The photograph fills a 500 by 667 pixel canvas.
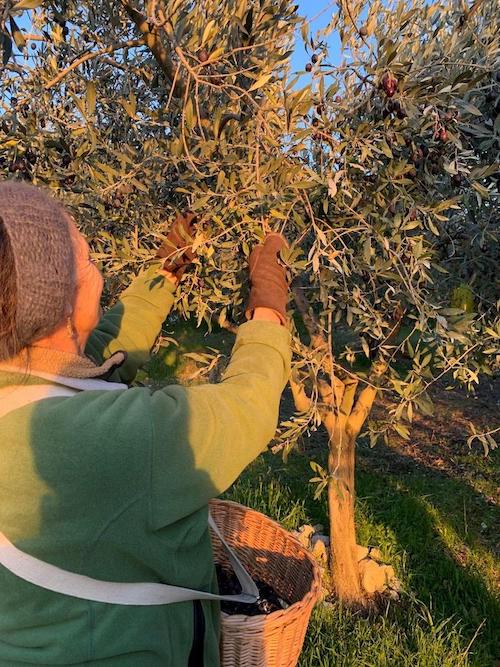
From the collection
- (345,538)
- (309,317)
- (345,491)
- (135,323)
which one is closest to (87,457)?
(135,323)

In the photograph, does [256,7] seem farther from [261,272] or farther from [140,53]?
[261,272]

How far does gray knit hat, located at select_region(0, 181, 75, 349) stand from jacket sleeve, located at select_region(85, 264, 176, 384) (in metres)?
0.61

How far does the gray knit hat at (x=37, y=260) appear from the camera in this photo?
1.13 m

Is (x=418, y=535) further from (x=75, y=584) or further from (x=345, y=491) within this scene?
(x=75, y=584)

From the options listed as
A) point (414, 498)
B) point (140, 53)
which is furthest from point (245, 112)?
point (414, 498)

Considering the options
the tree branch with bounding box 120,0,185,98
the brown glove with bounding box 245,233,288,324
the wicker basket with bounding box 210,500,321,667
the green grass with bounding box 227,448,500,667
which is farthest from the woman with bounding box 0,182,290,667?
the green grass with bounding box 227,448,500,667

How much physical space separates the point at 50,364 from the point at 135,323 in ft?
2.49

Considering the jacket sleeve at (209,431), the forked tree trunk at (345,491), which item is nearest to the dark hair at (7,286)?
the jacket sleeve at (209,431)

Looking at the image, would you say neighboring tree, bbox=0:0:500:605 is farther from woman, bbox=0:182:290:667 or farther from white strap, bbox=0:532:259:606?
white strap, bbox=0:532:259:606

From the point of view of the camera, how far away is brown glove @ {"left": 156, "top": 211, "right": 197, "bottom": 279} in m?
1.85

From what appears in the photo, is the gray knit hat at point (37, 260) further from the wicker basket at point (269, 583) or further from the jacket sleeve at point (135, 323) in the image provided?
the wicker basket at point (269, 583)

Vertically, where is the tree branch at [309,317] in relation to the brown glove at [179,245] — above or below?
below

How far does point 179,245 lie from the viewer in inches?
76.2

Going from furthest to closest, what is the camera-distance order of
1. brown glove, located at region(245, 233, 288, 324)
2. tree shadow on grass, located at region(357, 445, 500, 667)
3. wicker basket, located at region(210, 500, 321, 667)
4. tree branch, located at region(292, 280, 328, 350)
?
tree shadow on grass, located at region(357, 445, 500, 667) → tree branch, located at region(292, 280, 328, 350) → wicker basket, located at region(210, 500, 321, 667) → brown glove, located at region(245, 233, 288, 324)
